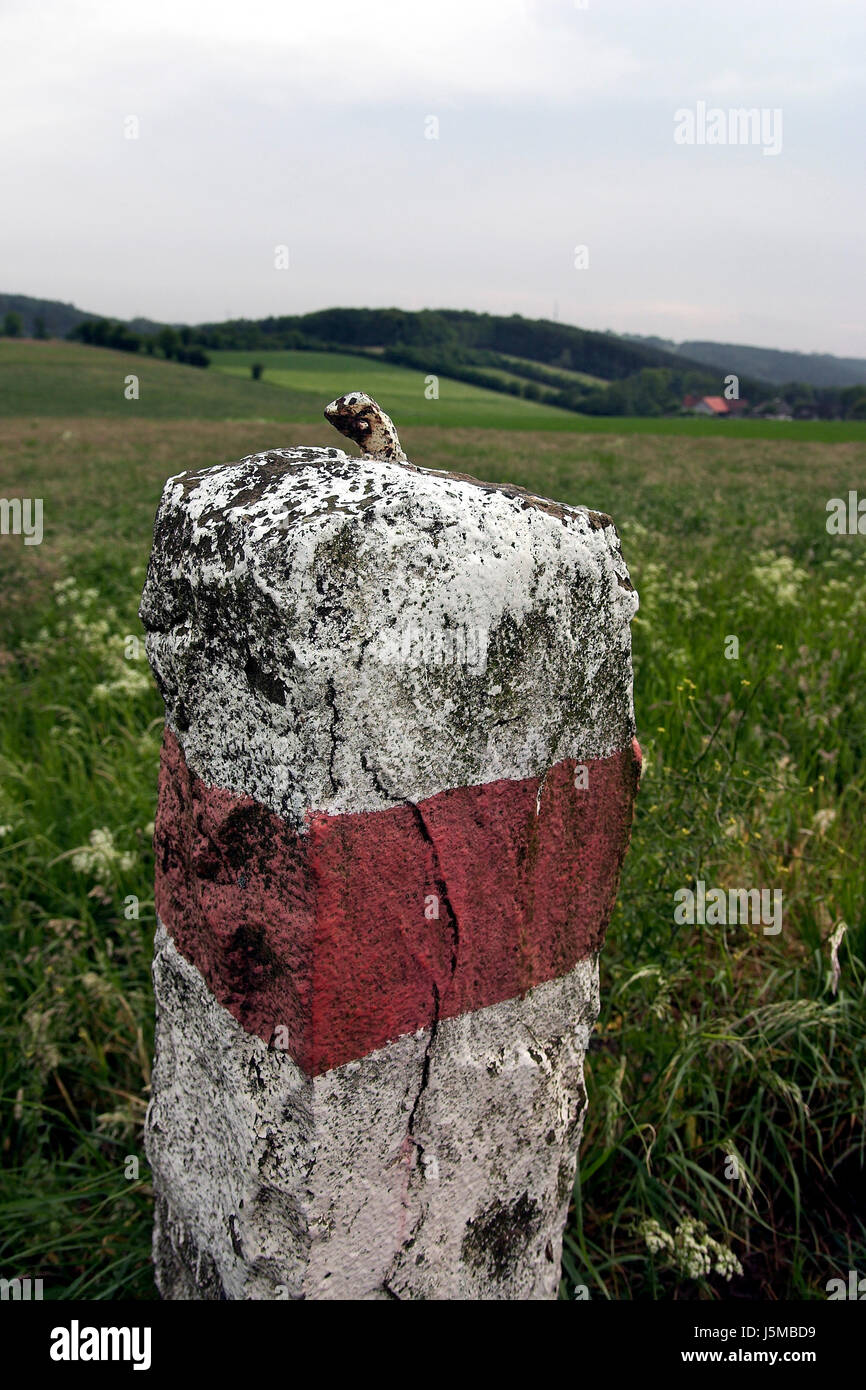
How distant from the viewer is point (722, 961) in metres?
2.56

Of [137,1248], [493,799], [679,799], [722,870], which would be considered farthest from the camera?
[722,870]

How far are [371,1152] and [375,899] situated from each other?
416 mm

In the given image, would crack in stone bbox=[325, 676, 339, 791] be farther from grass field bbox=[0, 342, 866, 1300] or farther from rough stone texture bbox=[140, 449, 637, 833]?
grass field bbox=[0, 342, 866, 1300]

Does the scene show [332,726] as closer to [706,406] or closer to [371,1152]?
[371,1152]

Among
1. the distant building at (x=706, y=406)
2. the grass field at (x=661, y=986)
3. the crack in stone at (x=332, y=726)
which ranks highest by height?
the distant building at (x=706, y=406)

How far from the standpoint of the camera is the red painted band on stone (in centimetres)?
118

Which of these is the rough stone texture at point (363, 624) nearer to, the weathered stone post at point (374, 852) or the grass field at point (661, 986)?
the weathered stone post at point (374, 852)

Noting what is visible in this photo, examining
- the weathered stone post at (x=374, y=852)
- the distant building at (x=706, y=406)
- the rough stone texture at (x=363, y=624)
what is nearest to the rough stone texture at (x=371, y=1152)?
the weathered stone post at (x=374, y=852)

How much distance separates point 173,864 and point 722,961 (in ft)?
5.77

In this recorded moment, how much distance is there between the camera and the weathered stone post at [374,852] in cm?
114

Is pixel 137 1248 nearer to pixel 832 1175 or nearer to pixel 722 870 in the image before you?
pixel 832 1175

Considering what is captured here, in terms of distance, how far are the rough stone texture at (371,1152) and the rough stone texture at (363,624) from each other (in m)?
0.43

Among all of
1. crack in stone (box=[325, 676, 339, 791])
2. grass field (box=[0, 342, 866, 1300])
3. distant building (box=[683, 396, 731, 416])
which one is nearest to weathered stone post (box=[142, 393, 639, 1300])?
crack in stone (box=[325, 676, 339, 791])
